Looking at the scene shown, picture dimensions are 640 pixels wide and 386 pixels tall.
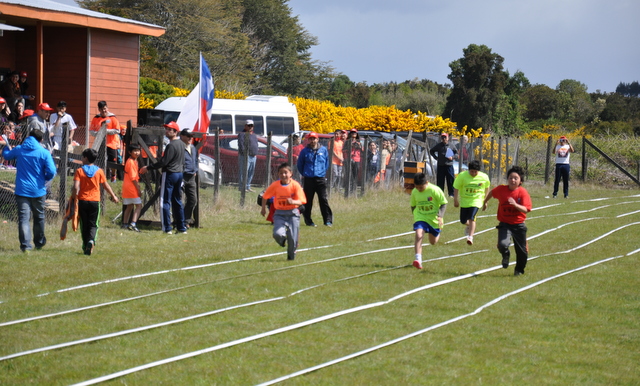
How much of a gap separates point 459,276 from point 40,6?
1434 centimetres

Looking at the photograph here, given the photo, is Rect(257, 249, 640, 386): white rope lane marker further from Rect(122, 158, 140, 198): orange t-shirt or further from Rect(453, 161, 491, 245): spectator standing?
Rect(122, 158, 140, 198): orange t-shirt

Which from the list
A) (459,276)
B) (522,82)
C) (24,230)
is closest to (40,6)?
(24,230)

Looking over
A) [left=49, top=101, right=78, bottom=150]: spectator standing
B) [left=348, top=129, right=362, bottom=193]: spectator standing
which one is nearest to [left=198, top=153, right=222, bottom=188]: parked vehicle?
[left=49, top=101, right=78, bottom=150]: spectator standing

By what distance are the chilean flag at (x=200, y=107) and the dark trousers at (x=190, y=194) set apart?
1432mm

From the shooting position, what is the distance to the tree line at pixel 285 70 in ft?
200

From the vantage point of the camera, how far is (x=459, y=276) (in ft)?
36.0

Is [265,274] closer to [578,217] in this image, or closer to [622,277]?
[622,277]

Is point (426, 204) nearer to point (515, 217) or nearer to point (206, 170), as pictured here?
point (515, 217)

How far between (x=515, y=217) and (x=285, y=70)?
71.5 meters

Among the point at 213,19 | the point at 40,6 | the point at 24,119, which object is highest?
the point at 213,19

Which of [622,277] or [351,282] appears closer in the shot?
[351,282]

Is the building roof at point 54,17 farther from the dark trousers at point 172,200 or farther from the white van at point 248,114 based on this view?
the dark trousers at point 172,200

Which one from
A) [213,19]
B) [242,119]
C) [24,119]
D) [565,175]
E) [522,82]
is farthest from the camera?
[522,82]

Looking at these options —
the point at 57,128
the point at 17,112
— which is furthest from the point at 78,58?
the point at 57,128
